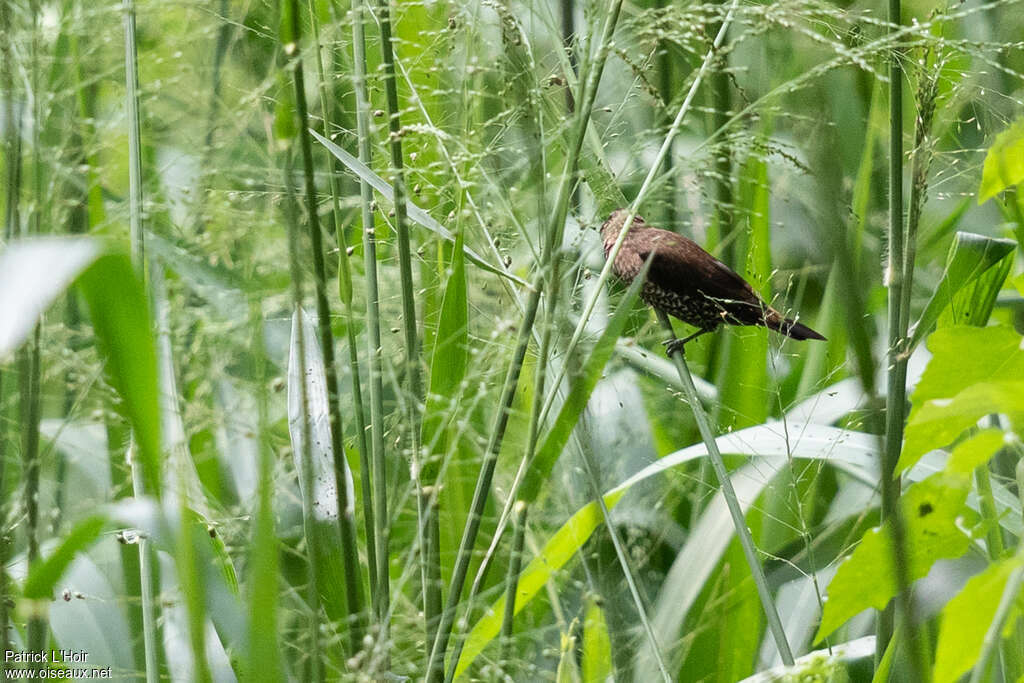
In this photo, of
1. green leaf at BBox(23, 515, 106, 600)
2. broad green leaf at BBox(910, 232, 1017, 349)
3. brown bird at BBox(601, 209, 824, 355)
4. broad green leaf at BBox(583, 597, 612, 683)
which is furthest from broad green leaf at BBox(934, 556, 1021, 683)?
brown bird at BBox(601, 209, 824, 355)

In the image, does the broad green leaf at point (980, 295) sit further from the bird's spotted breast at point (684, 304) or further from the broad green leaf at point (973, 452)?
the broad green leaf at point (973, 452)

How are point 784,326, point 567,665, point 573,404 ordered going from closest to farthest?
point 573,404
point 567,665
point 784,326

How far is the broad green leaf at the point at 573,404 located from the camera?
72 cm

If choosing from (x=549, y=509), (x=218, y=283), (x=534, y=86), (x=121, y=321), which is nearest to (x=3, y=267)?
(x=121, y=321)

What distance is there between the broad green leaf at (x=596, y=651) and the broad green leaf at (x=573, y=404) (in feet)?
0.94

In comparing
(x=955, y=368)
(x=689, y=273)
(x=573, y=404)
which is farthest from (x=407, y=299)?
(x=689, y=273)

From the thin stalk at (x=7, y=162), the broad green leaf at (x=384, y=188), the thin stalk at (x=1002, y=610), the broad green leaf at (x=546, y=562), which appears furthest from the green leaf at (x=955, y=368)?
the thin stalk at (x=7, y=162)

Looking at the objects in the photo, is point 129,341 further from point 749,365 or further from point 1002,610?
point 749,365

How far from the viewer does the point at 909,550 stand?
0.52 metres

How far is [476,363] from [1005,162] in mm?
452

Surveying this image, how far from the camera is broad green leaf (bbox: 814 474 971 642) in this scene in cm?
49

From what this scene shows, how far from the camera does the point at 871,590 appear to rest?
521 millimetres

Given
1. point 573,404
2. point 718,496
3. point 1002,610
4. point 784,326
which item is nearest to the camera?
point 1002,610

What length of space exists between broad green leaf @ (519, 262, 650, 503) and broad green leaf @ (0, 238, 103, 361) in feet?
1.17
